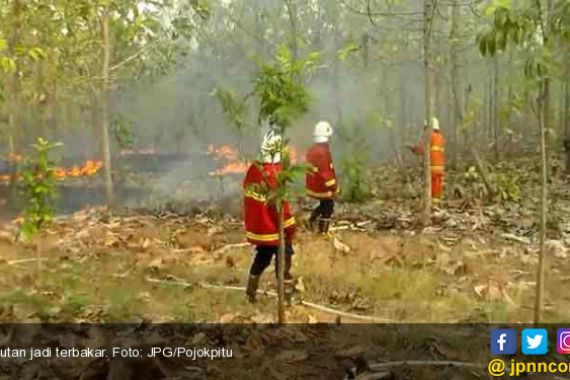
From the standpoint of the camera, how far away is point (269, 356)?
2.73 meters

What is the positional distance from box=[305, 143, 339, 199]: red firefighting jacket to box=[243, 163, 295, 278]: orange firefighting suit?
1223mm

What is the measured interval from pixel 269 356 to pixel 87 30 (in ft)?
13.0

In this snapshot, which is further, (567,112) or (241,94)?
(567,112)

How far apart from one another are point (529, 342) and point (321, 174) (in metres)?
2.37

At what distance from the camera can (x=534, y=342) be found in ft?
8.10

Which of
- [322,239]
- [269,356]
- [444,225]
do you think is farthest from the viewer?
[444,225]

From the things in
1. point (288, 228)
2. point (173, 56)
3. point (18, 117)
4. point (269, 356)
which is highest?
point (173, 56)

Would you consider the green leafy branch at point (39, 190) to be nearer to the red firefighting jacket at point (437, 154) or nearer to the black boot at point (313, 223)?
the black boot at point (313, 223)

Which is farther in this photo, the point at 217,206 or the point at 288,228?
the point at 217,206

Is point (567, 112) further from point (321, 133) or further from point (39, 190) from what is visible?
point (39, 190)

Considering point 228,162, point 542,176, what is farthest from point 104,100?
point 542,176

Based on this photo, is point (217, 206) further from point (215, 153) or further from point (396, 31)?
point (396, 31)

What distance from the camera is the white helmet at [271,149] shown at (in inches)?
112

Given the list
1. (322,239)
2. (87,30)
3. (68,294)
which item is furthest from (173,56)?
(68,294)
